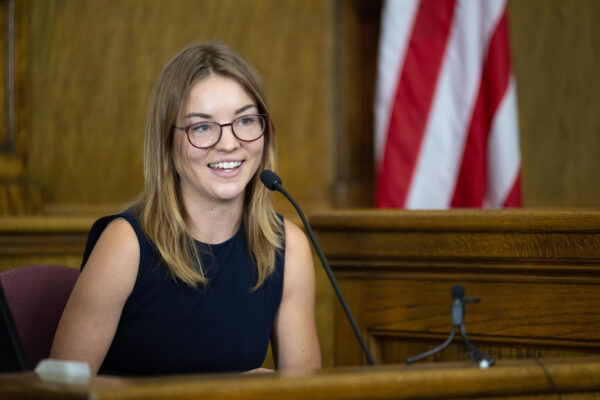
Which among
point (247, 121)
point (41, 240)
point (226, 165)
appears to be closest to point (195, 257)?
point (226, 165)

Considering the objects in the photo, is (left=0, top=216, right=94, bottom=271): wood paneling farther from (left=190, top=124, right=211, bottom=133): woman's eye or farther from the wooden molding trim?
(left=190, top=124, right=211, bottom=133): woman's eye

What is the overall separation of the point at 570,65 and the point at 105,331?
2.11 metres

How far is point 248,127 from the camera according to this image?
1848 millimetres

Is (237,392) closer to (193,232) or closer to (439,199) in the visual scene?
(193,232)

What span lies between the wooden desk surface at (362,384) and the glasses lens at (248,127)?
0.88 metres

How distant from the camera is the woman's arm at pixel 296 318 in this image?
6.34 feet

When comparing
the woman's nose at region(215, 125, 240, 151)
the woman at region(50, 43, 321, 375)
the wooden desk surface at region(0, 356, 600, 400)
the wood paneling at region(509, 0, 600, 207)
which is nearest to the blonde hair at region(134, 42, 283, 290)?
the woman at region(50, 43, 321, 375)

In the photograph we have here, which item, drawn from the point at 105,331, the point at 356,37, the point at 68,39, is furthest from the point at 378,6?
the point at 105,331

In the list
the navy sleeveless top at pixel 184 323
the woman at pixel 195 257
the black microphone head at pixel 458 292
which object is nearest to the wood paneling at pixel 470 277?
the woman at pixel 195 257

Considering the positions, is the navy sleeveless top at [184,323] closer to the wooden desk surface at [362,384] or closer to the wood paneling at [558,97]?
the wooden desk surface at [362,384]

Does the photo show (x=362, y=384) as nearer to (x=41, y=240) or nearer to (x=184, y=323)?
(x=184, y=323)

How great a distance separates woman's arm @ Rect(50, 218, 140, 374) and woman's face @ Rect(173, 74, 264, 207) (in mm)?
193

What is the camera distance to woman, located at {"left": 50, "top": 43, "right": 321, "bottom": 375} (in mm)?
1718

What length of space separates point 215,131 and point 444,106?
51.8 inches
